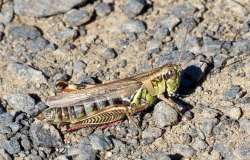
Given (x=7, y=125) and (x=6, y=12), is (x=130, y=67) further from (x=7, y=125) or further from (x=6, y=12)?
(x=6, y=12)

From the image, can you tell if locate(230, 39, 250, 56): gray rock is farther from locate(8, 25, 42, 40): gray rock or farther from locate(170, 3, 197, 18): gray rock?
locate(8, 25, 42, 40): gray rock

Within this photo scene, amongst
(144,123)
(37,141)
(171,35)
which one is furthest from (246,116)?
(37,141)

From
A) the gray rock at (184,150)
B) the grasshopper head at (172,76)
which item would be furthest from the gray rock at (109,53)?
the gray rock at (184,150)

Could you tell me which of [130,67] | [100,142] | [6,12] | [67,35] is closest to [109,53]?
[130,67]

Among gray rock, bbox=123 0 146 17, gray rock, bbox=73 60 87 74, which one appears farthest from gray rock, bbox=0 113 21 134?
gray rock, bbox=123 0 146 17

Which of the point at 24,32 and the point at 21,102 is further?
the point at 24,32

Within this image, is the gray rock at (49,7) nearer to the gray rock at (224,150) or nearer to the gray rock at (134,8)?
the gray rock at (134,8)

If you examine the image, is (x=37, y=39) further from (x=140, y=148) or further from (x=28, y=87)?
(x=140, y=148)
